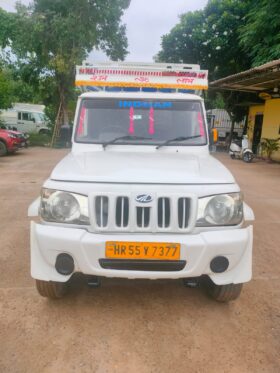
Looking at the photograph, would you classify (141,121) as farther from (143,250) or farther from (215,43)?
(215,43)

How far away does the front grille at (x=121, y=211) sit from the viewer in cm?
282

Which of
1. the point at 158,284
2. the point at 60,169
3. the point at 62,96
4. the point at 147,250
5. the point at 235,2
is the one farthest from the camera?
the point at 62,96

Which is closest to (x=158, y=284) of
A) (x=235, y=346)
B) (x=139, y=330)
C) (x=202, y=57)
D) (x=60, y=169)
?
(x=139, y=330)

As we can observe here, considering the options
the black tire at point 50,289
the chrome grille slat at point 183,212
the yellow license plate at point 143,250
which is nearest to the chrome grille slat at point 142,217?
the yellow license plate at point 143,250

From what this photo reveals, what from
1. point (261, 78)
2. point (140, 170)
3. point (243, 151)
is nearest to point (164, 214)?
point (140, 170)

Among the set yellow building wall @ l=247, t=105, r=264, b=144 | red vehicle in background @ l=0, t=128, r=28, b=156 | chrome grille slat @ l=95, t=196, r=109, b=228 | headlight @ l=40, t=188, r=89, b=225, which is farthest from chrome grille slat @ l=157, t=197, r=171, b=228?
yellow building wall @ l=247, t=105, r=264, b=144

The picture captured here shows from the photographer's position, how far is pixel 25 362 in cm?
260

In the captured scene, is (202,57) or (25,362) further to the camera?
(202,57)

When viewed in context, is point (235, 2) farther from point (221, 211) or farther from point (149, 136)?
point (221, 211)

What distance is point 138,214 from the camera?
9.27 ft

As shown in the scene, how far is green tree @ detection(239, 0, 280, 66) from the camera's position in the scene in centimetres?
1425

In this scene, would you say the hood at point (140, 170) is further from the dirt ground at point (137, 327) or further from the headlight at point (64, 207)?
the dirt ground at point (137, 327)

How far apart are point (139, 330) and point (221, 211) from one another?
3.84 ft

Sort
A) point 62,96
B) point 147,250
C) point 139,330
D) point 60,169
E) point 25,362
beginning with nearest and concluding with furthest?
point 25,362 → point 147,250 → point 139,330 → point 60,169 → point 62,96
